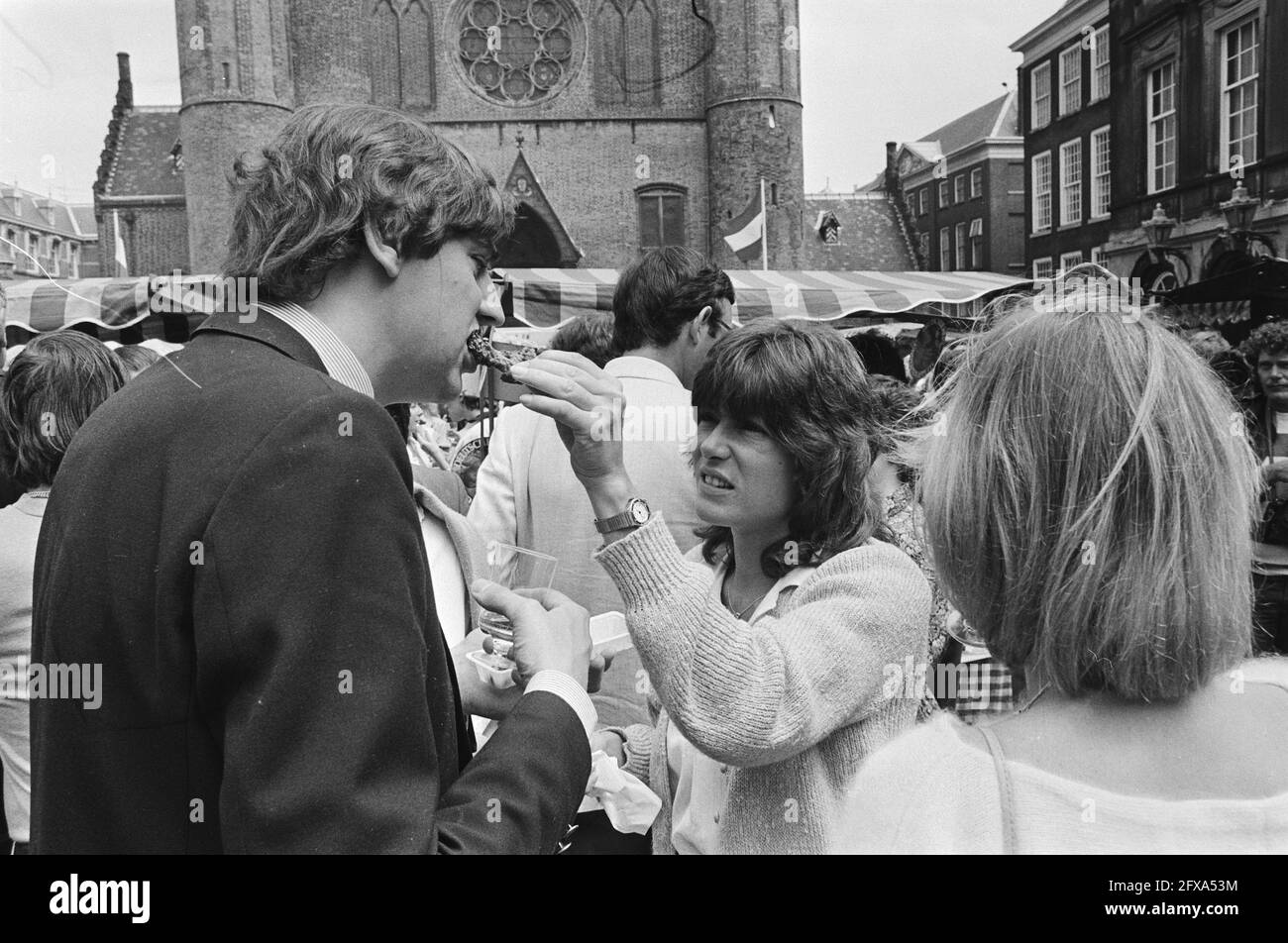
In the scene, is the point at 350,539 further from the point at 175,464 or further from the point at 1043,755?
the point at 1043,755

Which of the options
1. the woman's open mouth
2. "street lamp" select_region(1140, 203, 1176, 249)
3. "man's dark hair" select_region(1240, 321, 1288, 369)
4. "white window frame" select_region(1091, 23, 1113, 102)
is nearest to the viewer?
the woman's open mouth

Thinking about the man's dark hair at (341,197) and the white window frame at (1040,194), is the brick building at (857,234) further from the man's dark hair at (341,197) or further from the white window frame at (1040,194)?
the man's dark hair at (341,197)

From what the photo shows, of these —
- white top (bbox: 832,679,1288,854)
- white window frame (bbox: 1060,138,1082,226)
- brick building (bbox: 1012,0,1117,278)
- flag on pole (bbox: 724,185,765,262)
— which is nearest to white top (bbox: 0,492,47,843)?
white top (bbox: 832,679,1288,854)

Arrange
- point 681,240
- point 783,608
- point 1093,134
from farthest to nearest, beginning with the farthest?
point 681,240 → point 1093,134 → point 783,608

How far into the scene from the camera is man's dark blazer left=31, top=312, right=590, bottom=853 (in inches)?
40.9

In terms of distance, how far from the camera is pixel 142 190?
95.8 feet

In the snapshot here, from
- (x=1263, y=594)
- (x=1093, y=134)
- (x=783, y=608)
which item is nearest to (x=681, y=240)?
(x=1093, y=134)

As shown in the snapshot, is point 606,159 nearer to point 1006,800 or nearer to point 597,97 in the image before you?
point 597,97

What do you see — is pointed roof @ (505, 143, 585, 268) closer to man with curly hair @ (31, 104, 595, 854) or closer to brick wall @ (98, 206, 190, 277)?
brick wall @ (98, 206, 190, 277)

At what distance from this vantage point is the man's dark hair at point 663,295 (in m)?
3.26

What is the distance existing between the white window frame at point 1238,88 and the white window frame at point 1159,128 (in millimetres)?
999

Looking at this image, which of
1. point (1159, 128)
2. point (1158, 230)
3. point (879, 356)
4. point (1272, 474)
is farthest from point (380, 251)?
point (1159, 128)
